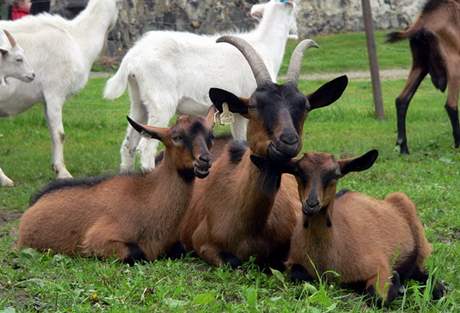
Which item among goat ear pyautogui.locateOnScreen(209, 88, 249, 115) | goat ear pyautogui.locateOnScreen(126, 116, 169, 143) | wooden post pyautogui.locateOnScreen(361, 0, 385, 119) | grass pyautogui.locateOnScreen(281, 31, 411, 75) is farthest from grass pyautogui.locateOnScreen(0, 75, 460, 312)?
grass pyautogui.locateOnScreen(281, 31, 411, 75)

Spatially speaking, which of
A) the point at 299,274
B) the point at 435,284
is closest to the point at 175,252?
the point at 299,274

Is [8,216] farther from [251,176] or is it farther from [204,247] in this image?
[251,176]

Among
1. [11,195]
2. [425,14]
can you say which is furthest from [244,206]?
[425,14]

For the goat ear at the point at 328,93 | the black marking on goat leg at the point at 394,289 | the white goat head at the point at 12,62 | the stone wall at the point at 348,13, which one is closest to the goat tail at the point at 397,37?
the white goat head at the point at 12,62

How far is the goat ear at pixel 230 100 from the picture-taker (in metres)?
6.09

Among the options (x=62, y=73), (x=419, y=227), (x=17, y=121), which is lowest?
(x=17, y=121)

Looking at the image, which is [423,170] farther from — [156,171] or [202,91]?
[156,171]

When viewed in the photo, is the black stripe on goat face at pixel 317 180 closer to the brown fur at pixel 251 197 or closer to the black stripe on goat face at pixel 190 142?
the brown fur at pixel 251 197

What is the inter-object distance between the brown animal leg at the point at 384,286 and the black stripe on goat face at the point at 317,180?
47cm

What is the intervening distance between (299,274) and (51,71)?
20.5 feet

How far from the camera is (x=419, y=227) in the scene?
643 centimetres

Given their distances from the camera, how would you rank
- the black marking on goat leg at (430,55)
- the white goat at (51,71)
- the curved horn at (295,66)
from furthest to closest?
the black marking on goat leg at (430,55), the white goat at (51,71), the curved horn at (295,66)

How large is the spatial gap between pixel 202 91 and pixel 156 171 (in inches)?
158

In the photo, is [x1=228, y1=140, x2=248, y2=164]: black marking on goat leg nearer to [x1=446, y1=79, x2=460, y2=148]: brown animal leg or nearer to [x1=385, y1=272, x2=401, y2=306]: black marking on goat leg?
[x1=385, y1=272, x2=401, y2=306]: black marking on goat leg
